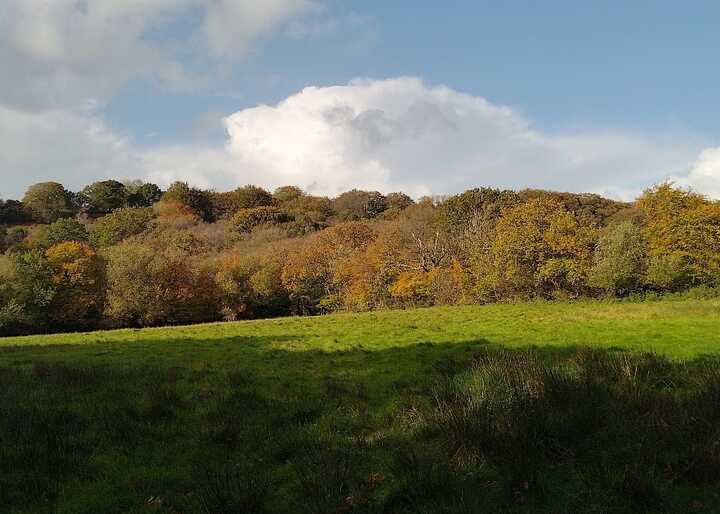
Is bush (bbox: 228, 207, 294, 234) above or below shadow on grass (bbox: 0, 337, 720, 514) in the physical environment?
above

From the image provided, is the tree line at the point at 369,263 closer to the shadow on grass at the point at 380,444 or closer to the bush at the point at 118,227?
the bush at the point at 118,227

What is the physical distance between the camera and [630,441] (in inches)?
252

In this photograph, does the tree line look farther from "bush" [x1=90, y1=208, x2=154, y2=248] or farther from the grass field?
the grass field

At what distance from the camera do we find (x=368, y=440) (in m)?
7.71

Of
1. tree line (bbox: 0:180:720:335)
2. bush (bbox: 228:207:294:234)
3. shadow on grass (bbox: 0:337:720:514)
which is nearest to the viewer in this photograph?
shadow on grass (bbox: 0:337:720:514)

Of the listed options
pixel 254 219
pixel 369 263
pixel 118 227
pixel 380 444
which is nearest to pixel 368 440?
pixel 380 444

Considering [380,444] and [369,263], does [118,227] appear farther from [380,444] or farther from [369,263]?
[380,444]

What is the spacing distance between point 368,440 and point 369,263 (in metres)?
48.9

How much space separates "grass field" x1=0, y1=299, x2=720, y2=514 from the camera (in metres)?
5.60

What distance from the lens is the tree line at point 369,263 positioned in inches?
1599

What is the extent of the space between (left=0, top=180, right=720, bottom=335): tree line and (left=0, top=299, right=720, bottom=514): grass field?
29.6 m

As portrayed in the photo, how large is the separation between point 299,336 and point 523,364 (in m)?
17.2

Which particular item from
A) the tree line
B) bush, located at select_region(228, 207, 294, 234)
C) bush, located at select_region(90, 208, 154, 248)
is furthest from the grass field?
bush, located at select_region(228, 207, 294, 234)

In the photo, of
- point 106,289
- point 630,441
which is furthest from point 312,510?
point 106,289
